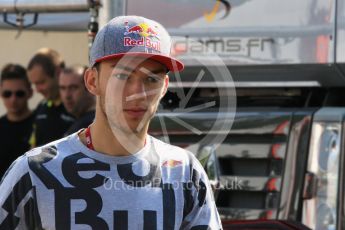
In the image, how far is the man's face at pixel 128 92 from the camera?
2.48 meters

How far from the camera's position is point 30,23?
291 inches

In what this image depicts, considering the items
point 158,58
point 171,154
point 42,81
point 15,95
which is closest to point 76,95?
point 42,81

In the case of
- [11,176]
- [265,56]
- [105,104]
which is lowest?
[11,176]

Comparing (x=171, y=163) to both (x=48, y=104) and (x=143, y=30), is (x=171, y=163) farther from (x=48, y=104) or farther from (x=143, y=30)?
(x=48, y=104)

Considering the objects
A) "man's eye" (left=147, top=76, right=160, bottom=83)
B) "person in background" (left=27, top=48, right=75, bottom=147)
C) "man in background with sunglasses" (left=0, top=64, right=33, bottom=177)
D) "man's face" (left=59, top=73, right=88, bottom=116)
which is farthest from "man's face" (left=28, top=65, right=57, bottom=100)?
"man's eye" (left=147, top=76, right=160, bottom=83)

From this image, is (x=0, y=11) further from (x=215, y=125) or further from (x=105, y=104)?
(x=105, y=104)

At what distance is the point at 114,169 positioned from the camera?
8.17ft

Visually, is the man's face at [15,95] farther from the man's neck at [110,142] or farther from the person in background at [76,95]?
the man's neck at [110,142]

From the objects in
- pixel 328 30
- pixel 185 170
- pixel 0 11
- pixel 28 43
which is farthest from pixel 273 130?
pixel 28 43

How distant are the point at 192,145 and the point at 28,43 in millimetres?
4740

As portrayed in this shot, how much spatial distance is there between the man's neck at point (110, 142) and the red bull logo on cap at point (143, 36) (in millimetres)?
249

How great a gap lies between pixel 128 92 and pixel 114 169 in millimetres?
223

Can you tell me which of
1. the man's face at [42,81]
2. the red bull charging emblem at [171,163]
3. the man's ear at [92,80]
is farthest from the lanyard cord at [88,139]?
the man's face at [42,81]

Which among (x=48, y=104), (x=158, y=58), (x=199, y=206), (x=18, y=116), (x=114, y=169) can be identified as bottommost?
(x=199, y=206)
